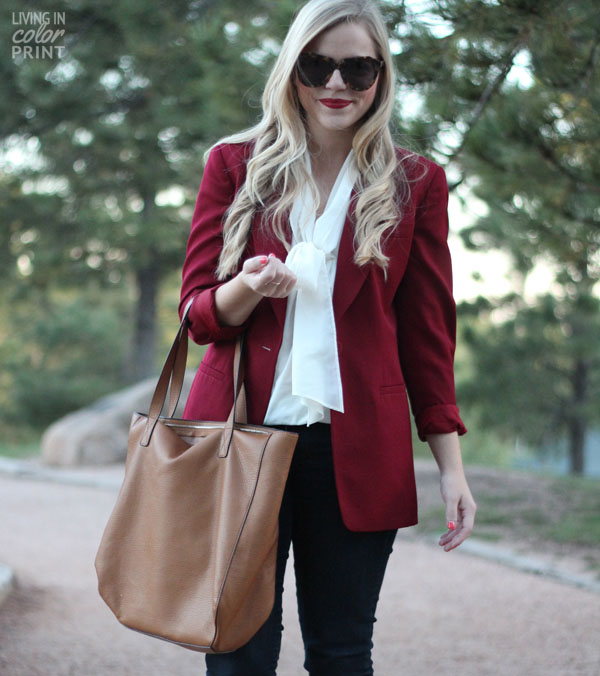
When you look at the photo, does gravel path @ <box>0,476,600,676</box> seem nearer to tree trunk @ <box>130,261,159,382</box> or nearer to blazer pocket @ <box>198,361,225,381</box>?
blazer pocket @ <box>198,361,225,381</box>

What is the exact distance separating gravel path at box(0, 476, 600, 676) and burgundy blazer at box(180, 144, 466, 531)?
6.34 ft

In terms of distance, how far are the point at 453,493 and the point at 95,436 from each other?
27.3ft

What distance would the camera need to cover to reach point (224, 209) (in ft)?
5.71

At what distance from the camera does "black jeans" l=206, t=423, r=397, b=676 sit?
1650 millimetres

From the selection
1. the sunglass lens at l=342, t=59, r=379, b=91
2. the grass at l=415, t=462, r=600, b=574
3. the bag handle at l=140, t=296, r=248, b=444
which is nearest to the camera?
the bag handle at l=140, t=296, r=248, b=444

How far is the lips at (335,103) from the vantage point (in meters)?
1.74

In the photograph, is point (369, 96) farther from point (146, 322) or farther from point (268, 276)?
point (146, 322)

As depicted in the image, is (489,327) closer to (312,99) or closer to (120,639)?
(120,639)

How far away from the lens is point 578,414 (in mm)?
11828

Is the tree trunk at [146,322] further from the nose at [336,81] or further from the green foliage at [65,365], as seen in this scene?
the nose at [336,81]

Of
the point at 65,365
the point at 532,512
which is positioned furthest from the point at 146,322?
the point at 532,512

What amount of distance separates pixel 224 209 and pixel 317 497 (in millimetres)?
611

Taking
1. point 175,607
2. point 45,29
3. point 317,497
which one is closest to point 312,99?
point 317,497

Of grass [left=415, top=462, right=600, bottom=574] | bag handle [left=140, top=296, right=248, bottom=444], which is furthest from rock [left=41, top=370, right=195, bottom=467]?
bag handle [left=140, top=296, right=248, bottom=444]
